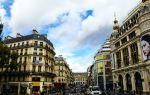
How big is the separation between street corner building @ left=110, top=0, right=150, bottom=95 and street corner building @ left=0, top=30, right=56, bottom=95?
20265 millimetres

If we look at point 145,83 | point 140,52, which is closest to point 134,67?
point 140,52

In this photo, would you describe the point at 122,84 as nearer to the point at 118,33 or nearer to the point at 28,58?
the point at 118,33

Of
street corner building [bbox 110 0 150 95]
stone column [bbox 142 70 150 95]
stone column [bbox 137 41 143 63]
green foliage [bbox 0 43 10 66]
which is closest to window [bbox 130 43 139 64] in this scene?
street corner building [bbox 110 0 150 95]

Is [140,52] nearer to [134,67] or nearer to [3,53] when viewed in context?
[134,67]

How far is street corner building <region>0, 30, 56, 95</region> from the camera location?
189ft

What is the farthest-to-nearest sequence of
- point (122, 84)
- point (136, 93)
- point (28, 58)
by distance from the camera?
point (28, 58)
point (122, 84)
point (136, 93)

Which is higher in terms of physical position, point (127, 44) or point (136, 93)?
point (127, 44)

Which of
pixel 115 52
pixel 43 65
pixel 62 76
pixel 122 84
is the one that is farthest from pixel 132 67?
pixel 62 76

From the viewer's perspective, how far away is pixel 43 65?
5931 cm

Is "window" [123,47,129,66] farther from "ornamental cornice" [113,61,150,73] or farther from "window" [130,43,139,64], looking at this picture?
"window" [130,43,139,64]

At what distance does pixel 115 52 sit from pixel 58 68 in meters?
38.5

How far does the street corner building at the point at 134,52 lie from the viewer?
38406 mm

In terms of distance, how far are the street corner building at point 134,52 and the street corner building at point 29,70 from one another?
20.3m

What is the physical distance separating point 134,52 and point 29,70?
97.4 feet
